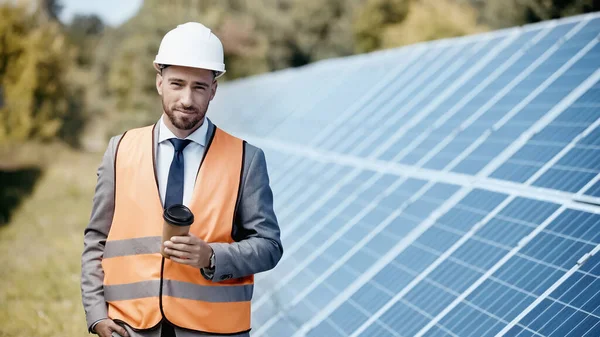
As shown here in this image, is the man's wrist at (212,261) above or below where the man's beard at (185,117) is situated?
below

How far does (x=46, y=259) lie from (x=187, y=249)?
1098 centimetres

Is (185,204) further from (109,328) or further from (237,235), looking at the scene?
(109,328)

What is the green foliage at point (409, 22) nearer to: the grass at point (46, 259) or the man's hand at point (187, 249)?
the grass at point (46, 259)

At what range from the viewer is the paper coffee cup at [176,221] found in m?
3.25

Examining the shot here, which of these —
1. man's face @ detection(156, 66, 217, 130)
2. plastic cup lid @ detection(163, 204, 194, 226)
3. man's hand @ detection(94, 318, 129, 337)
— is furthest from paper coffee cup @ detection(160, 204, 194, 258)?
man's hand @ detection(94, 318, 129, 337)

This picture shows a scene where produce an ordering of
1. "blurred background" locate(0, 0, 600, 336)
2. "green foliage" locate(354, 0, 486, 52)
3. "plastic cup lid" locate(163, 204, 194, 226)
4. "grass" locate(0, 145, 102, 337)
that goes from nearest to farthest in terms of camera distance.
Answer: "plastic cup lid" locate(163, 204, 194, 226) < "grass" locate(0, 145, 102, 337) < "blurred background" locate(0, 0, 600, 336) < "green foliage" locate(354, 0, 486, 52)

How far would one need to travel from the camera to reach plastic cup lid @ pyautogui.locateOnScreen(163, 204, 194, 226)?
3.25 meters

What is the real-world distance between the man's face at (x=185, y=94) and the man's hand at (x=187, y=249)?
0.56 metres

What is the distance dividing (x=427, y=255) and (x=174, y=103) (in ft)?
10.6

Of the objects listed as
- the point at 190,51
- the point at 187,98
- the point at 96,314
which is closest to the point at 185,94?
the point at 187,98

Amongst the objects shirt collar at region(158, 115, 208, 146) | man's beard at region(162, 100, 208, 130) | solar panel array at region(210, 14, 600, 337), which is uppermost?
man's beard at region(162, 100, 208, 130)

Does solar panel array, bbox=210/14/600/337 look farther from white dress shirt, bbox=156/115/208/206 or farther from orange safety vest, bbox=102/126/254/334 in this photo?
white dress shirt, bbox=156/115/208/206


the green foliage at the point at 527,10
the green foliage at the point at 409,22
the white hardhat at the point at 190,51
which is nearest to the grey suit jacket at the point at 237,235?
the white hardhat at the point at 190,51

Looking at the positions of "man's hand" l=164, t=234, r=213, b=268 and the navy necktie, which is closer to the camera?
"man's hand" l=164, t=234, r=213, b=268
